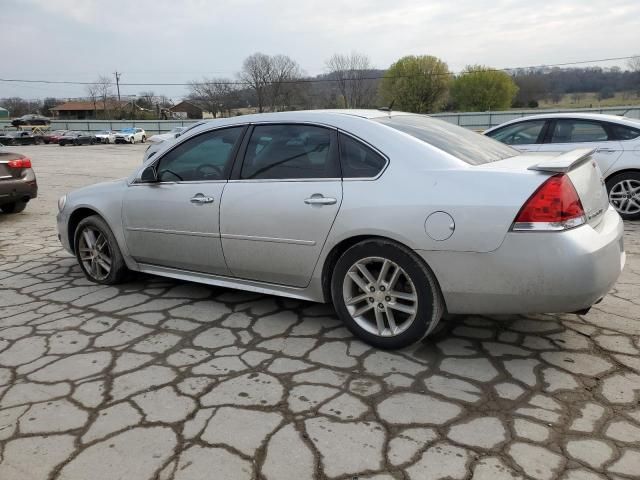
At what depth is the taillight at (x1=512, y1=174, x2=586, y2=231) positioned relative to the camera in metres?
2.64

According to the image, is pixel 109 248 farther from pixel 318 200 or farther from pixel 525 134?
pixel 525 134

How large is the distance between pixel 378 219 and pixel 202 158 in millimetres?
1701

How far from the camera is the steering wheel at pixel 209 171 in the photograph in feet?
12.5

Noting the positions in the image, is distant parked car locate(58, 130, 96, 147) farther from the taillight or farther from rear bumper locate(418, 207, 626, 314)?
the taillight

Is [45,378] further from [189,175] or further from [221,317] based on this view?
[189,175]

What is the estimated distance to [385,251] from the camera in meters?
3.03

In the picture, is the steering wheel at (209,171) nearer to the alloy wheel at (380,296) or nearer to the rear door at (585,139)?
the alloy wheel at (380,296)

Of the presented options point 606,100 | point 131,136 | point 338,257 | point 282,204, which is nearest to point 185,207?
point 282,204

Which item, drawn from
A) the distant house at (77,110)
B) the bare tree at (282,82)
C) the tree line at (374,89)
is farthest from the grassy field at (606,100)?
the distant house at (77,110)

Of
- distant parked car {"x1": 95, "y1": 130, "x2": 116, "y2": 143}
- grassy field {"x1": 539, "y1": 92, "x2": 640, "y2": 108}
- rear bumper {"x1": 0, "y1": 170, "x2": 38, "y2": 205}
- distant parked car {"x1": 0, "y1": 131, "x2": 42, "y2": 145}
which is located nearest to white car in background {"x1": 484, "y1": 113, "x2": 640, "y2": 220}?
rear bumper {"x1": 0, "y1": 170, "x2": 38, "y2": 205}

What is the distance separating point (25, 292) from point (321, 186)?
315cm

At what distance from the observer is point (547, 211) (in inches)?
104

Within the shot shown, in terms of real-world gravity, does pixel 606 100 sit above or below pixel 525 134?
above

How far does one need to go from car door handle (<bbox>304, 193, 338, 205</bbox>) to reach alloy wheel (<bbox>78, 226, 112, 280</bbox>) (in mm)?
2296
